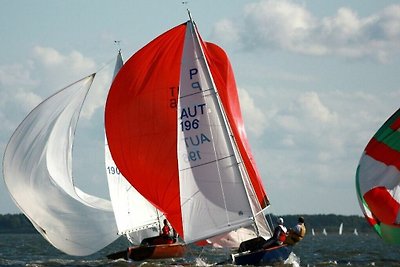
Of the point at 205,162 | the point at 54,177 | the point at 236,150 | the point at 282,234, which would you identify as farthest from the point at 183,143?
the point at 54,177

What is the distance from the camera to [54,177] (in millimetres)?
32562

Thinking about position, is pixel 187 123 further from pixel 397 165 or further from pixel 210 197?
pixel 397 165

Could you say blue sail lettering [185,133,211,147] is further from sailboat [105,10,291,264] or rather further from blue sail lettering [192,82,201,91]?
blue sail lettering [192,82,201,91]

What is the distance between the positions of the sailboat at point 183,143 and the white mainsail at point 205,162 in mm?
26

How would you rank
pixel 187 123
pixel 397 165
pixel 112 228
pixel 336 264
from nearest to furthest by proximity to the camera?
pixel 187 123 → pixel 397 165 → pixel 336 264 → pixel 112 228

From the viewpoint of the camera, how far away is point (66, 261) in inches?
1420

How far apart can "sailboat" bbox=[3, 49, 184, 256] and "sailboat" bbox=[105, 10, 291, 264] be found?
4.16 meters

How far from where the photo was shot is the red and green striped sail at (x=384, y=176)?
30.6 meters

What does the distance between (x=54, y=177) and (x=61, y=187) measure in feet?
1.43

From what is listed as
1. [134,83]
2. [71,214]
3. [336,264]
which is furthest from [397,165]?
[71,214]

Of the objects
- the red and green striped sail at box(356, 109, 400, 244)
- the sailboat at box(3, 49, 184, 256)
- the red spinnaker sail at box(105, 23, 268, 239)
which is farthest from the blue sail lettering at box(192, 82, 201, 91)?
the sailboat at box(3, 49, 184, 256)

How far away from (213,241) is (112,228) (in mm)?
7256

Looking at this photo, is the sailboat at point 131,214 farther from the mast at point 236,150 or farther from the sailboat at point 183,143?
the mast at point 236,150

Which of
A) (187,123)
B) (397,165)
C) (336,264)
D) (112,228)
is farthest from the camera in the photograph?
(112,228)
